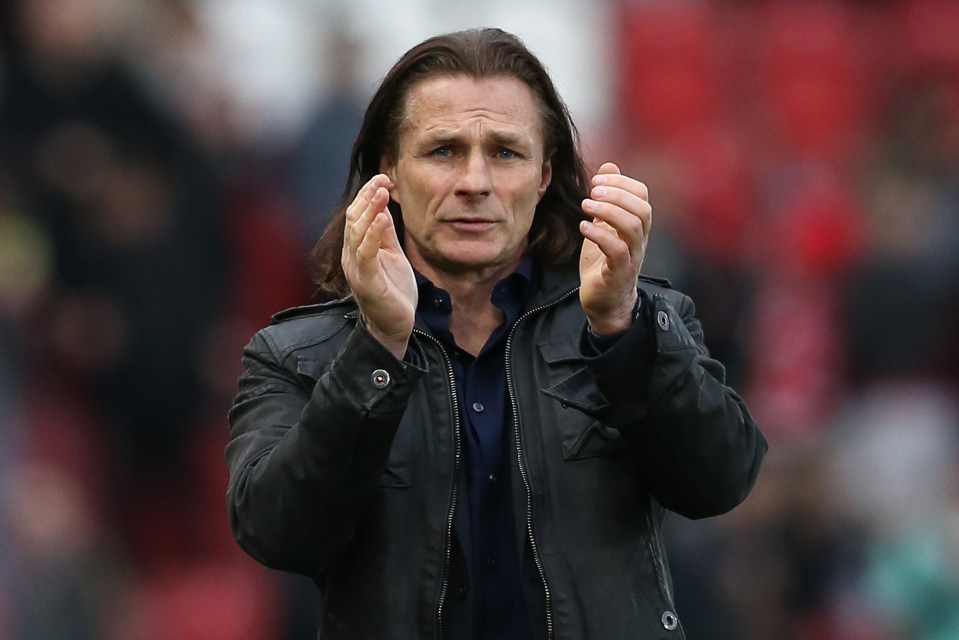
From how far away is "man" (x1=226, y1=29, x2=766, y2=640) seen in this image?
3.70 meters

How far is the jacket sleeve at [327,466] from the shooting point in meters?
3.67

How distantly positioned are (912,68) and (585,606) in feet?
22.4

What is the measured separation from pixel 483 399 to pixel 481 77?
655 mm

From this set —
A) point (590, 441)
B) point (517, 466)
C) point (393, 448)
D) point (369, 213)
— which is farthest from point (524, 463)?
point (369, 213)

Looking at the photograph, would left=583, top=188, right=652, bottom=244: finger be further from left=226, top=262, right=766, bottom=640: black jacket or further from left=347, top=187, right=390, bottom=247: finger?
left=347, top=187, right=390, bottom=247: finger

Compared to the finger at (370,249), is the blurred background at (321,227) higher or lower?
lower

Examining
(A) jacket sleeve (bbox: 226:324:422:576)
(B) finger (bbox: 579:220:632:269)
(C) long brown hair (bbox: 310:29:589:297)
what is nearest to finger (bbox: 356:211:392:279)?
(A) jacket sleeve (bbox: 226:324:422:576)

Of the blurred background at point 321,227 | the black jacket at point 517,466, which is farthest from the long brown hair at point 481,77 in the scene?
the blurred background at point 321,227

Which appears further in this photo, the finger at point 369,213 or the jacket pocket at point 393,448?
the jacket pocket at point 393,448

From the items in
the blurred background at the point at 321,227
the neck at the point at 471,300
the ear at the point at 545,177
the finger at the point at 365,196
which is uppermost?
the finger at the point at 365,196

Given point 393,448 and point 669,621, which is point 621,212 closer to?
point 393,448

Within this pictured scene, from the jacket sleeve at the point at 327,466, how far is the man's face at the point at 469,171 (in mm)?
393

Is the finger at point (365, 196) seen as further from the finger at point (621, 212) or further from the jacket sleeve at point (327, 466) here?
the finger at point (621, 212)

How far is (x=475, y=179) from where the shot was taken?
4.04 metres
